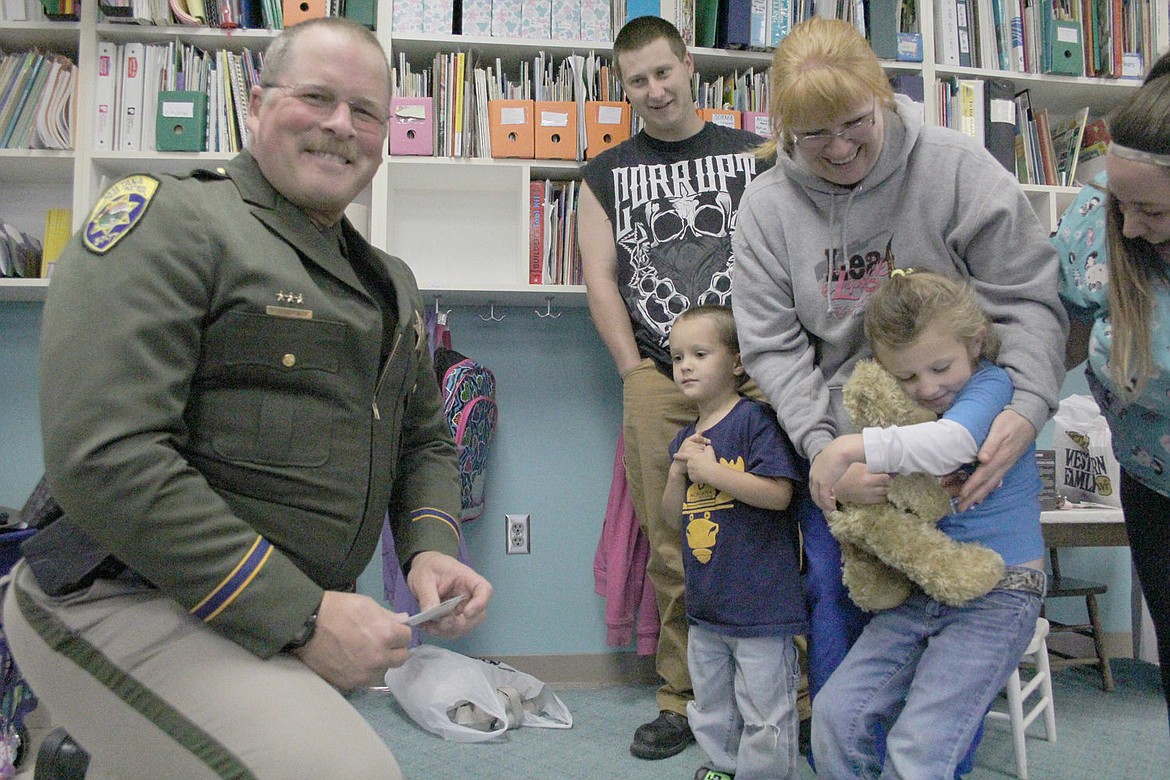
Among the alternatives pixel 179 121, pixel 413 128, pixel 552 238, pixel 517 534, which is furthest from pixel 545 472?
pixel 179 121

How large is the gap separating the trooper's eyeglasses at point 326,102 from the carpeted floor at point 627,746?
1.56 meters

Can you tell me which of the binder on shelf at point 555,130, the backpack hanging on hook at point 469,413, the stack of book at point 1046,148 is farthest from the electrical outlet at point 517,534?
the stack of book at point 1046,148

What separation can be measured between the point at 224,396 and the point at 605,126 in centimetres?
199

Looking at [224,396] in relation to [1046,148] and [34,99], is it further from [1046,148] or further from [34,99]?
[1046,148]

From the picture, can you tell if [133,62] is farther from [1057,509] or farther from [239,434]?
[1057,509]

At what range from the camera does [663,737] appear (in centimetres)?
213

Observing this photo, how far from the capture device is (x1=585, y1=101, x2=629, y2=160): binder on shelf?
2.67m

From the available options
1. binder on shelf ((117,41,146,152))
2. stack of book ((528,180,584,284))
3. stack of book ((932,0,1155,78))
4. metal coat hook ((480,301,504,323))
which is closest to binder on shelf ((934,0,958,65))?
stack of book ((932,0,1155,78))

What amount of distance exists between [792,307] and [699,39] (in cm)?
158

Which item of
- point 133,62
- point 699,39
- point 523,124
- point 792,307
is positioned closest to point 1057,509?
point 792,307

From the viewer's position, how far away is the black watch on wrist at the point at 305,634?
0.87m

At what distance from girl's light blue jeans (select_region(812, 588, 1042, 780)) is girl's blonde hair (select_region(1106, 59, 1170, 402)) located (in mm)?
381

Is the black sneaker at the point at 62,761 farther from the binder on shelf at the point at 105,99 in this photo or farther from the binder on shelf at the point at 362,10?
the binder on shelf at the point at 362,10

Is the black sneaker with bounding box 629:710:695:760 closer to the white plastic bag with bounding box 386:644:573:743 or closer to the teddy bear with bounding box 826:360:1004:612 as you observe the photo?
the white plastic bag with bounding box 386:644:573:743
